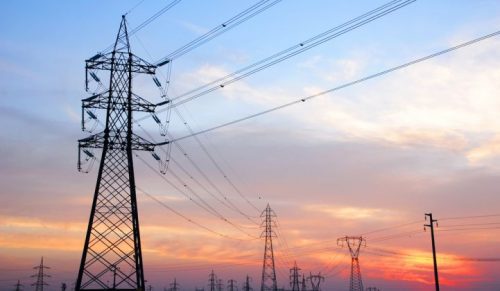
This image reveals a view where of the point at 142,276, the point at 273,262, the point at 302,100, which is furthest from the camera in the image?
the point at 273,262

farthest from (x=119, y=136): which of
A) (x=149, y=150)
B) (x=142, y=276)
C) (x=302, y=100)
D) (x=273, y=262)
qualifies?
(x=273, y=262)

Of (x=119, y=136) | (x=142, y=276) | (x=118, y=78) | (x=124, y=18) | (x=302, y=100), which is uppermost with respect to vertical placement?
(x=124, y=18)

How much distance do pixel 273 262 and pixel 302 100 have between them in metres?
57.8

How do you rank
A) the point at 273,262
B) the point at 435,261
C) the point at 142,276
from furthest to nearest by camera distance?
the point at 273,262 < the point at 435,261 < the point at 142,276

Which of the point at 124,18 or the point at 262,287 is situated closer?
the point at 124,18

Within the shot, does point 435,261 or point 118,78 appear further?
point 435,261

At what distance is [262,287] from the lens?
84.1 meters

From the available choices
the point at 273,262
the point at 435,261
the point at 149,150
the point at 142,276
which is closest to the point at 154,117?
the point at 149,150

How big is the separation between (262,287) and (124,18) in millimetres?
50982

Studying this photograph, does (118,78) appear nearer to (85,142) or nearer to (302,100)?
(85,142)

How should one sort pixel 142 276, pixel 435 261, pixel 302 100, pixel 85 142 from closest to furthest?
pixel 302 100 < pixel 142 276 < pixel 85 142 < pixel 435 261

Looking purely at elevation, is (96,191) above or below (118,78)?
below

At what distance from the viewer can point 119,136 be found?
41.5m

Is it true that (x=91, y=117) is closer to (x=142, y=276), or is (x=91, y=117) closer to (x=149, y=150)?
(x=149, y=150)
